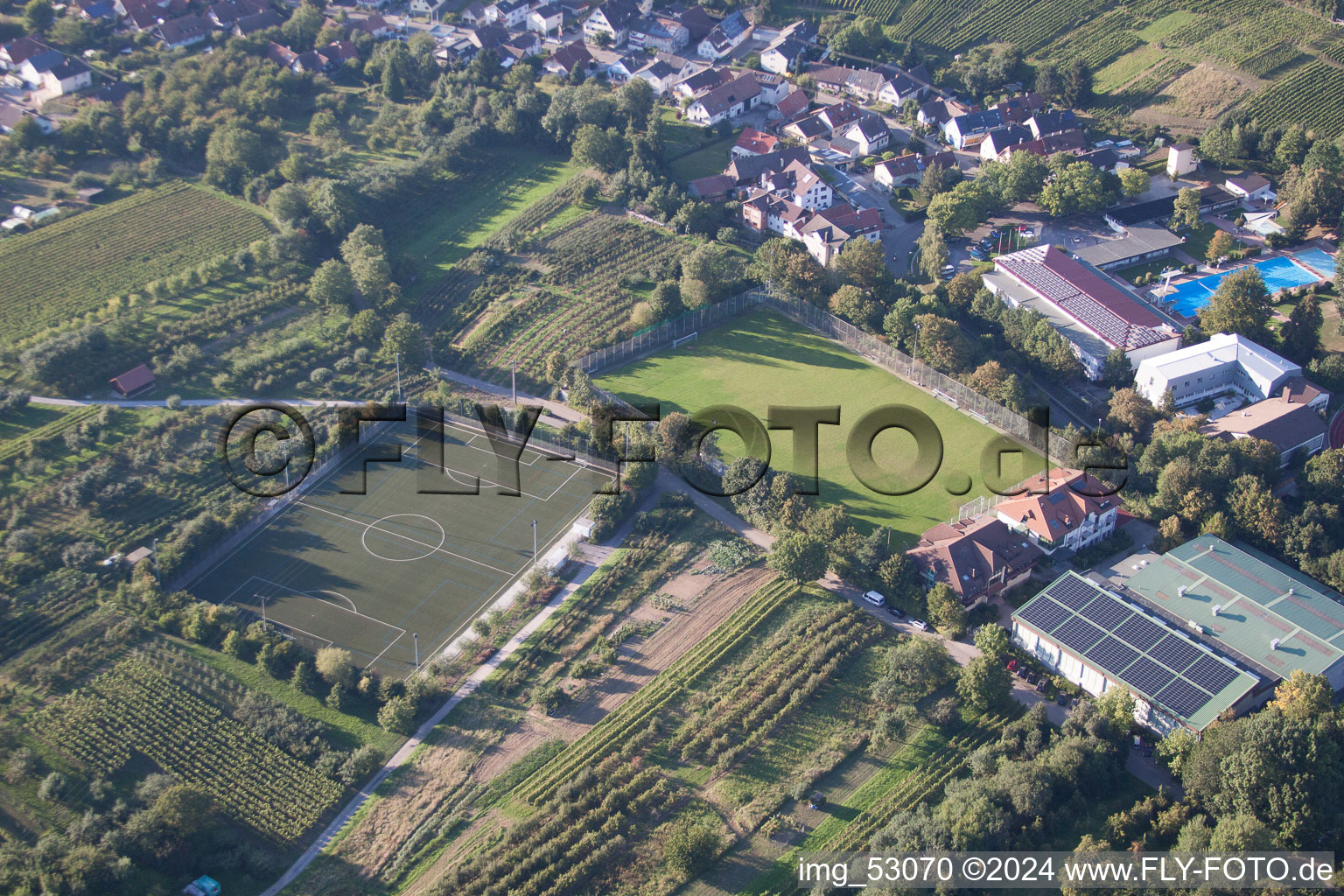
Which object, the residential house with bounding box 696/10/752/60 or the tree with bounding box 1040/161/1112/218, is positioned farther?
the residential house with bounding box 696/10/752/60

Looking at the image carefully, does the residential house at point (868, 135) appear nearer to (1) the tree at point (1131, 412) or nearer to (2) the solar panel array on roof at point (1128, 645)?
(1) the tree at point (1131, 412)

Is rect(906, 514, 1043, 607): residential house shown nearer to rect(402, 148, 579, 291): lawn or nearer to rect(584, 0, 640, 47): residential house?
Answer: rect(402, 148, 579, 291): lawn

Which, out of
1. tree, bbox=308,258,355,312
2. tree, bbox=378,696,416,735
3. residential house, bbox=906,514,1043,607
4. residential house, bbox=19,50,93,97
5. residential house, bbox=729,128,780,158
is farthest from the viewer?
residential house, bbox=19,50,93,97

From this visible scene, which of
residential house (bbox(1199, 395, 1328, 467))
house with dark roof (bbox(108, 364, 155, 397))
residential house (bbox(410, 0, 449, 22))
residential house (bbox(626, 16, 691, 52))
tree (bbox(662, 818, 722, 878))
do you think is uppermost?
residential house (bbox(410, 0, 449, 22))

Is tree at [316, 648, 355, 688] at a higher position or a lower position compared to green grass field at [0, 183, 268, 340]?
lower

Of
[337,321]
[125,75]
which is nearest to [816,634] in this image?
[337,321]

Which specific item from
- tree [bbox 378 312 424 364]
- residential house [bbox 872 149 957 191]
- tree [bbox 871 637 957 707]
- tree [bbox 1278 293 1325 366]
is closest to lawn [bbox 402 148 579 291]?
Result: tree [bbox 378 312 424 364]

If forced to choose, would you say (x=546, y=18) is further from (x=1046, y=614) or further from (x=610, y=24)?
(x=1046, y=614)

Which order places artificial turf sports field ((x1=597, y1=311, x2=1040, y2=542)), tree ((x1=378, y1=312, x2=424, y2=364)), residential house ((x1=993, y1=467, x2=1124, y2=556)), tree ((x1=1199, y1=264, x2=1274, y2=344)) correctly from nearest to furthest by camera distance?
1. residential house ((x1=993, y1=467, x2=1124, y2=556))
2. artificial turf sports field ((x1=597, y1=311, x2=1040, y2=542))
3. tree ((x1=1199, y1=264, x2=1274, y2=344))
4. tree ((x1=378, y1=312, x2=424, y2=364))
